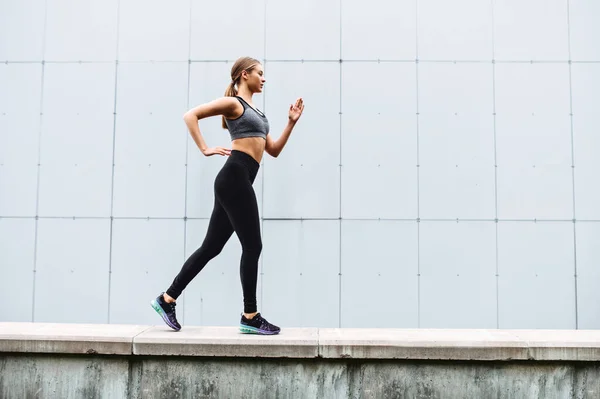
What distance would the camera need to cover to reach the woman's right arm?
4109mm

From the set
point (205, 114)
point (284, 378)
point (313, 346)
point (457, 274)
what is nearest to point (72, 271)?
point (205, 114)

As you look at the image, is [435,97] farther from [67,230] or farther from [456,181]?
[67,230]

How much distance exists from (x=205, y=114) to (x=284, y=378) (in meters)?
1.87

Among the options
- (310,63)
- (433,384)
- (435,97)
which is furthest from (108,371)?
(435,97)

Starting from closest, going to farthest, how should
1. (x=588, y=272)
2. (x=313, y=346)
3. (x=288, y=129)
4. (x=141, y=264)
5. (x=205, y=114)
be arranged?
(x=313, y=346)
(x=205, y=114)
(x=288, y=129)
(x=588, y=272)
(x=141, y=264)

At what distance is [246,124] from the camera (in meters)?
4.24

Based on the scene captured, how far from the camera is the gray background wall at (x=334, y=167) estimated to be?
20.3 ft

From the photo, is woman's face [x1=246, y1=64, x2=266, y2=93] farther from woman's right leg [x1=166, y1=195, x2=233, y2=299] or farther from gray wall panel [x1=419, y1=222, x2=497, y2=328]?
gray wall panel [x1=419, y1=222, x2=497, y2=328]

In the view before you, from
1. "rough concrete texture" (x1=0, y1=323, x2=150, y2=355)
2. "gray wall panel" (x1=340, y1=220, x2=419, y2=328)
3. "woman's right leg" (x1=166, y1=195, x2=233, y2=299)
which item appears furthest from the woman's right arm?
"gray wall panel" (x1=340, y1=220, x2=419, y2=328)

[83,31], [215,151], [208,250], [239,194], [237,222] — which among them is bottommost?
[208,250]

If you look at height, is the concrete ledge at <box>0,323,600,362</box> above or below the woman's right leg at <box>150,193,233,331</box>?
below

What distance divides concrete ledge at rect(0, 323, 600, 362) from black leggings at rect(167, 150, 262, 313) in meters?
0.43

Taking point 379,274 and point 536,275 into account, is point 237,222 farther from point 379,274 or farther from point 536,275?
point 536,275

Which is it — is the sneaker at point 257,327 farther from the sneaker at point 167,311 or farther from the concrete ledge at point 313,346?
the sneaker at point 167,311
